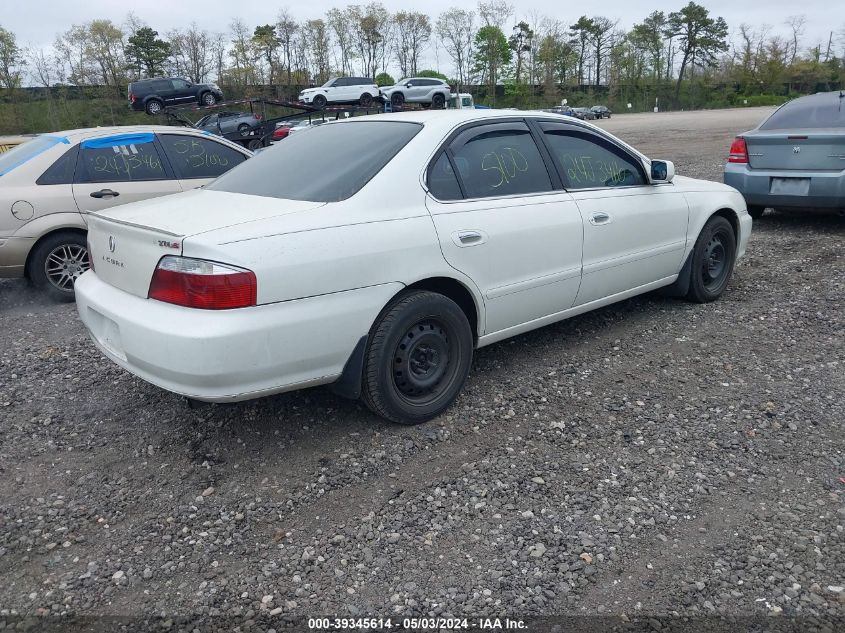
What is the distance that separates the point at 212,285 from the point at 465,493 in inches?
55.4

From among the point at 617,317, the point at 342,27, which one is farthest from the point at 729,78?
the point at 617,317

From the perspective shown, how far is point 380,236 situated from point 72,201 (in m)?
4.11

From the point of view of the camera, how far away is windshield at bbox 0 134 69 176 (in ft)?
19.9

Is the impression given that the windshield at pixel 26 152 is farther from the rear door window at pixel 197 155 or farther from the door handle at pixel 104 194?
the rear door window at pixel 197 155

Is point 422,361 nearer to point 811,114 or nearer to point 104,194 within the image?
point 104,194

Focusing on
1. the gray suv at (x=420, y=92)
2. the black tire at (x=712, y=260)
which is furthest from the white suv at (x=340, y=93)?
the black tire at (x=712, y=260)

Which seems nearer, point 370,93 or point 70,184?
point 70,184

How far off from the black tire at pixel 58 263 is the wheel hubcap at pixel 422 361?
3861mm

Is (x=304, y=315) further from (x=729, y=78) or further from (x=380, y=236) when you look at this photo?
(x=729, y=78)

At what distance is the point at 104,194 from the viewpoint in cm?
624

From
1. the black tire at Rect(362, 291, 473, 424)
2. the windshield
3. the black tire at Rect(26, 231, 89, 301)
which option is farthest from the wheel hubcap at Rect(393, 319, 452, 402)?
the windshield

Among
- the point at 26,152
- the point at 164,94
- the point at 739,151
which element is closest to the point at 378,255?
the point at 26,152

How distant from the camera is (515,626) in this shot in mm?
2262

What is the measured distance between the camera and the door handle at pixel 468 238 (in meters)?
3.54
